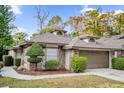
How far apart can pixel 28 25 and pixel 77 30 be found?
8.06 m

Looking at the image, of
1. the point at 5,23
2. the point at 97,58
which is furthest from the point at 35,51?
the point at 97,58

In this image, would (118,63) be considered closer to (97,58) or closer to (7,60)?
(97,58)

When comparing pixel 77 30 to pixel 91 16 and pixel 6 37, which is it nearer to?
pixel 91 16

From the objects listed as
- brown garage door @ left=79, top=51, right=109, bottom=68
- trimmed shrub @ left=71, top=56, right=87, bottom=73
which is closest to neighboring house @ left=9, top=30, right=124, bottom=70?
brown garage door @ left=79, top=51, right=109, bottom=68

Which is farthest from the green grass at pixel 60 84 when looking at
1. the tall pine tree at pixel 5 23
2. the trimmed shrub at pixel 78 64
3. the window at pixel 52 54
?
the tall pine tree at pixel 5 23

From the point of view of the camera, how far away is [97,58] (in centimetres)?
2009

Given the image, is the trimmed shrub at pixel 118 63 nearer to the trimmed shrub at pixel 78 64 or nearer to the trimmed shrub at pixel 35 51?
the trimmed shrub at pixel 78 64

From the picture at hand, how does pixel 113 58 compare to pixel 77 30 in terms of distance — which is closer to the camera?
pixel 113 58

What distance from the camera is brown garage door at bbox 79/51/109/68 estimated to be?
1945 cm

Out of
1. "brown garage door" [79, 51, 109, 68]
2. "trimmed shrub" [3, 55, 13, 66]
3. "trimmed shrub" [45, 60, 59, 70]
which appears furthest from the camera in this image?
"trimmed shrub" [3, 55, 13, 66]

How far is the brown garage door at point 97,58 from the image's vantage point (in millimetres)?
19453

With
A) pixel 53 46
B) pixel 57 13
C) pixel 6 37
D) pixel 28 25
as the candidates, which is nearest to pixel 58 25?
pixel 57 13

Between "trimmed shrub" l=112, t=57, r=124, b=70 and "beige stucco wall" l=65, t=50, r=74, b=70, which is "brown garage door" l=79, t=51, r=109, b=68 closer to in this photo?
"trimmed shrub" l=112, t=57, r=124, b=70
